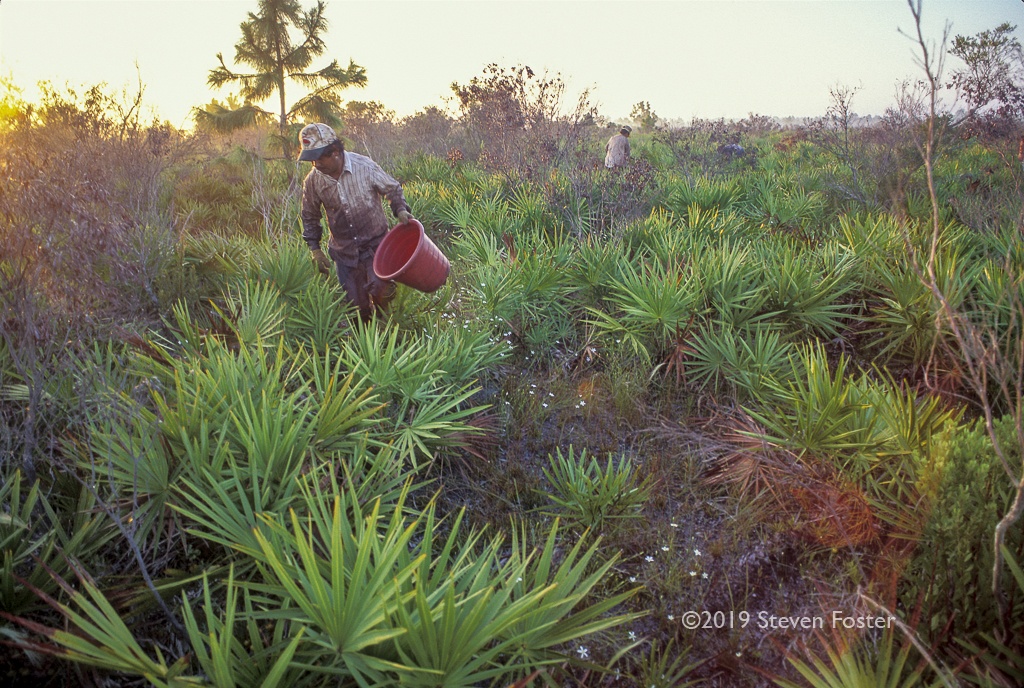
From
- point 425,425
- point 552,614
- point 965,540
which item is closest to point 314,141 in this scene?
point 425,425

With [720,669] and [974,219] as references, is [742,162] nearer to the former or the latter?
[974,219]

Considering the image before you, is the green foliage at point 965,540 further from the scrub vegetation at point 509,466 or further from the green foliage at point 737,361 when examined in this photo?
the green foliage at point 737,361

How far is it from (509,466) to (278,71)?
1234cm

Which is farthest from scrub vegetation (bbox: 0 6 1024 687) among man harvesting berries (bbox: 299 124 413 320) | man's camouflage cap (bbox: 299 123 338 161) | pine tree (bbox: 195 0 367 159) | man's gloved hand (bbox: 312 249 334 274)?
pine tree (bbox: 195 0 367 159)

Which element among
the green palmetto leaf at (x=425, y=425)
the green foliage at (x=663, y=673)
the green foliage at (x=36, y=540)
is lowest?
the green foliage at (x=663, y=673)

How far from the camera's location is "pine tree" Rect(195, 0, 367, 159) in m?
12.3

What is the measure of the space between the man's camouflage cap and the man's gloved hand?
814 millimetres

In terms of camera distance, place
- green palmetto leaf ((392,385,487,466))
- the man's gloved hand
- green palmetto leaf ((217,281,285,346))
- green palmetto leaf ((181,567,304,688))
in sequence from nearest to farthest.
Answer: green palmetto leaf ((181,567,304,688)) < green palmetto leaf ((392,385,487,466)) < green palmetto leaf ((217,281,285,346)) < the man's gloved hand

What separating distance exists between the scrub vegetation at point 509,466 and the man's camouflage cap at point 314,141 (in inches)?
34.7

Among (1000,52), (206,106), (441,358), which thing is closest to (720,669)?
(441,358)

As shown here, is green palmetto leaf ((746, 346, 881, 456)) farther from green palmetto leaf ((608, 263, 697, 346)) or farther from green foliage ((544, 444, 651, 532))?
green palmetto leaf ((608, 263, 697, 346))

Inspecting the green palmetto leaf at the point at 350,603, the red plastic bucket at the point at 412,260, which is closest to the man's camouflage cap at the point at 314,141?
the red plastic bucket at the point at 412,260

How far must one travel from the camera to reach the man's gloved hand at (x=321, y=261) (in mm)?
4801

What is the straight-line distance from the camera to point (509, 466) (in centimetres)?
355
